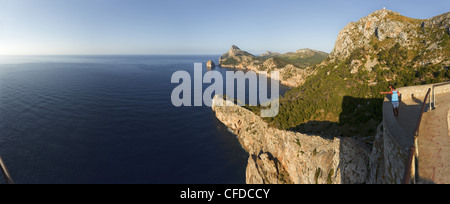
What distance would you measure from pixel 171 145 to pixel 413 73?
84.2m

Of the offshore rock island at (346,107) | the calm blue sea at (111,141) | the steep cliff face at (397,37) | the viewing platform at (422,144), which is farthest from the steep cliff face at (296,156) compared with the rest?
the steep cliff face at (397,37)

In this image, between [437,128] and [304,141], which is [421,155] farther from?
[304,141]

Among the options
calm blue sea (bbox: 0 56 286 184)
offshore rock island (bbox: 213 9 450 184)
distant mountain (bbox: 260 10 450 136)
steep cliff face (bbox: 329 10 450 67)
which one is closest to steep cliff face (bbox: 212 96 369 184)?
offshore rock island (bbox: 213 9 450 184)

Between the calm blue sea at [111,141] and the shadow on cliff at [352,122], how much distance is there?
2520 cm

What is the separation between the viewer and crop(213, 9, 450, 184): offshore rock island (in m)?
32.8

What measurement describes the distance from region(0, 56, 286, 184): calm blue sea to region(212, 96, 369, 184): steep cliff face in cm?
672

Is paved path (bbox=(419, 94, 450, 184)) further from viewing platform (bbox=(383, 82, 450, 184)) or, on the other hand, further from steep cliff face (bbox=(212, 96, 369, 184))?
steep cliff face (bbox=(212, 96, 369, 184))

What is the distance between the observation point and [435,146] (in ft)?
33.1

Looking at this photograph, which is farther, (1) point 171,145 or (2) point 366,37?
(2) point 366,37

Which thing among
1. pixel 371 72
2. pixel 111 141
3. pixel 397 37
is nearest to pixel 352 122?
pixel 371 72

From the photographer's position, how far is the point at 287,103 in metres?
76.2

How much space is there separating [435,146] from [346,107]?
60.5 meters
